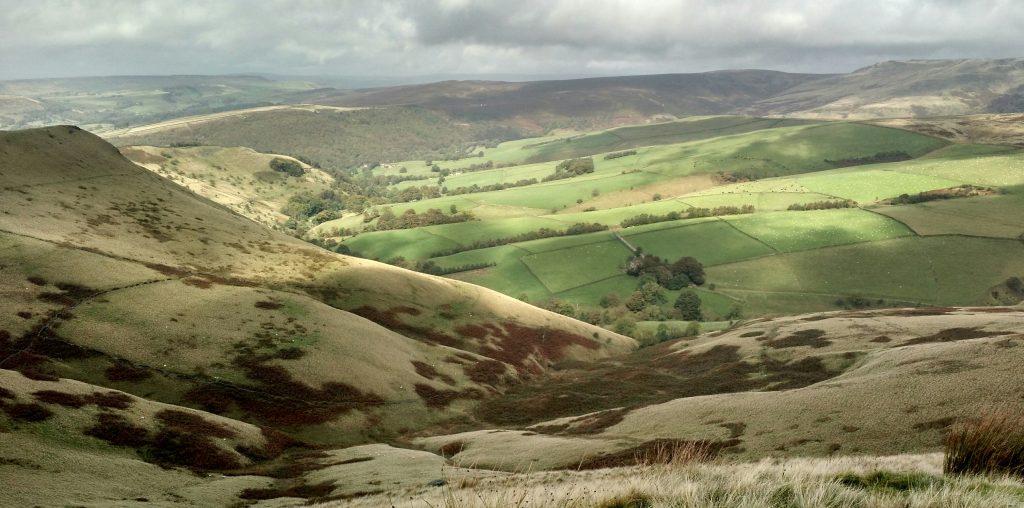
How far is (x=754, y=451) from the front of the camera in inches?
1522

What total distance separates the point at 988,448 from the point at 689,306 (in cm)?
17648

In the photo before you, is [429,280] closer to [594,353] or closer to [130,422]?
[594,353]

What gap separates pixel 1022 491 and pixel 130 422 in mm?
59397

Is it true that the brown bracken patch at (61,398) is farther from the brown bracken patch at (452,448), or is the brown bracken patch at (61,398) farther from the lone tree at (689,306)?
the lone tree at (689,306)

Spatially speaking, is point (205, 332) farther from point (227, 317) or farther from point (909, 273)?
point (909, 273)

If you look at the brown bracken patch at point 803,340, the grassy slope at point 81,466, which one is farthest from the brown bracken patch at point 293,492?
the brown bracken patch at point 803,340

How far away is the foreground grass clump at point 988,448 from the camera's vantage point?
15.1m

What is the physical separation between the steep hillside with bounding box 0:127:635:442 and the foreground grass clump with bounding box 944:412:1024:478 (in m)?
65.6

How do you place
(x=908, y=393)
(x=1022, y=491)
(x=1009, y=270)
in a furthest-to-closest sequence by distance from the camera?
(x=1009, y=270)
(x=908, y=393)
(x=1022, y=491)

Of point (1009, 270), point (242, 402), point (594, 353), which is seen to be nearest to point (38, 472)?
point (242, 402)

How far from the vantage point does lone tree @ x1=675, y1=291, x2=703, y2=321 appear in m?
183

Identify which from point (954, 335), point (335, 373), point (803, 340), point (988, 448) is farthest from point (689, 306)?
point (988, 448)

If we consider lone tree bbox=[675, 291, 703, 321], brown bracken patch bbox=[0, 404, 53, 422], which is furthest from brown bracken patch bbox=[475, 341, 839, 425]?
lone tree bbox=[675, 291, 703, 321]

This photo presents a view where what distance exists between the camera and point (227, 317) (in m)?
86.5
